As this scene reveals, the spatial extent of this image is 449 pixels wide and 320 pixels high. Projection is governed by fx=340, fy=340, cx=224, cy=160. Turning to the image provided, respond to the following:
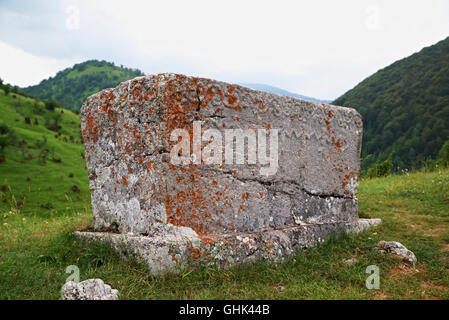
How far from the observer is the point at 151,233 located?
3.09 m

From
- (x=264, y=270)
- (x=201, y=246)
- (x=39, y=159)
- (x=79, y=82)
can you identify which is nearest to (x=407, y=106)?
(x=39, y=159)

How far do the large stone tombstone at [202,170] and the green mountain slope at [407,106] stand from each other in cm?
2148

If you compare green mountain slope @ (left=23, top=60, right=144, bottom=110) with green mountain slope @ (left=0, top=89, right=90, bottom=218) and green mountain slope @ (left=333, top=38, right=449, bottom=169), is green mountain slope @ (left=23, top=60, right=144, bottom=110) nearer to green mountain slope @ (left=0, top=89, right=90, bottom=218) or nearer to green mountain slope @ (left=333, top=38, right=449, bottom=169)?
green mountain slope @ (left=0, top=89, right=90, bottom=218)

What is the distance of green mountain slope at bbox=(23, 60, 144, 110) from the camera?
73.6 m

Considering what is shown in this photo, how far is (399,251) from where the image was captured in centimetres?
362

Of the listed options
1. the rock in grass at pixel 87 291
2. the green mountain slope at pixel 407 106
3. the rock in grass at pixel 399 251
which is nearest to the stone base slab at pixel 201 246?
the rock in grass at pixel 87 291

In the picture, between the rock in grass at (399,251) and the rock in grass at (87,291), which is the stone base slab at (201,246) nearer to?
the rock in grass at (87,291)

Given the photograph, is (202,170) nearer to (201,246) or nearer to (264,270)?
(201,246)

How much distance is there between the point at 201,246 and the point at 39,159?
27.6 m

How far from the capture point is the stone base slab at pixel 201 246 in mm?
2916

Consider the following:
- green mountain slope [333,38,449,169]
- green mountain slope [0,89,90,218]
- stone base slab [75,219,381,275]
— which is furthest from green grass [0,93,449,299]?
green mountain slope [333,38,449,169]

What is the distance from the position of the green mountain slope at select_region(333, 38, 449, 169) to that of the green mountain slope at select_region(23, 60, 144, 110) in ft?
164

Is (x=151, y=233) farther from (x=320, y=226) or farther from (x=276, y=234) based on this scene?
(x=320, y=226)
